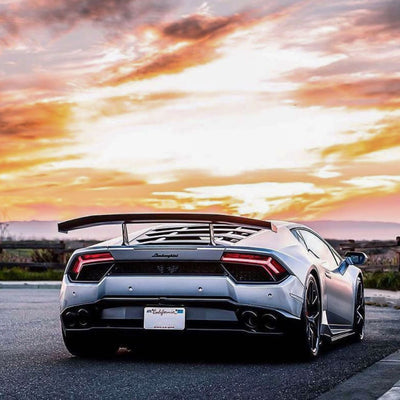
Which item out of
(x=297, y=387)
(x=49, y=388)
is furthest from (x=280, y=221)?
(x=49, y=388)

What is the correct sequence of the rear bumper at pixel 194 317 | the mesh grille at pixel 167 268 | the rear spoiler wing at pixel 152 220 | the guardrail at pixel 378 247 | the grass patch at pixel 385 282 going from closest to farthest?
the rear spoiler wing at pixel 152 220, the rear bumper at pixel 194 317, the mesh grille at pixel 167 268, the grass patch at pixel 385 282, the guardrail at pixel 378 247

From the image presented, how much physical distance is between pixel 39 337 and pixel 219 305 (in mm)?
3559

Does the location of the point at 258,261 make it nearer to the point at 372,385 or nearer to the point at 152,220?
the point at 152,220

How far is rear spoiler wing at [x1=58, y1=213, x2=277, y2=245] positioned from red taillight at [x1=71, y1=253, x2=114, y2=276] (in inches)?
8.5

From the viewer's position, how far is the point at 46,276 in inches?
1262

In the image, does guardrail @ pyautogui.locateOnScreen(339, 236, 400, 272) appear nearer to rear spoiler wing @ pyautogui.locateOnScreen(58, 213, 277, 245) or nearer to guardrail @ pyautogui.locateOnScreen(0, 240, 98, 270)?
guardrail @ pyautogui.locateOnScreen(0, 240, 98, 270)

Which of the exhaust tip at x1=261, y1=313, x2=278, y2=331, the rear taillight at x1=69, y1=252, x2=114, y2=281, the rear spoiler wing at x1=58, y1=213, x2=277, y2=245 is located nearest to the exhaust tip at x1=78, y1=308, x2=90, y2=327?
the rear taillight at x1=69, y1=252, x2=114, y2=281

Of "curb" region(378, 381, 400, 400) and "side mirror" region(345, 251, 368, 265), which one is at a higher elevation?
"side mirror" region(345, 251, 368, 265)

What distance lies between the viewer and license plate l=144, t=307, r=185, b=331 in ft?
29.6

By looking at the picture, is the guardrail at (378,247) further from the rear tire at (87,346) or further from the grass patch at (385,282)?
the rear tire at (87,346)

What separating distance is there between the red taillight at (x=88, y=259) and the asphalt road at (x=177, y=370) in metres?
0.83

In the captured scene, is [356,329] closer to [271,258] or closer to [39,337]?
[271,258]

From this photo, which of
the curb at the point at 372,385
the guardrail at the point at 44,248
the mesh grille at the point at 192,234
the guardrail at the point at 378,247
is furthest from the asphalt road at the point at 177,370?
the guardrail at the point at 44,248

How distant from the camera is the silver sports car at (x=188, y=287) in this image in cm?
901
